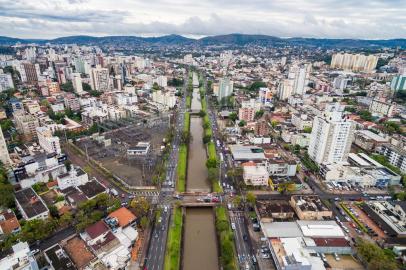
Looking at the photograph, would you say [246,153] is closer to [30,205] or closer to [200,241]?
[200,241]

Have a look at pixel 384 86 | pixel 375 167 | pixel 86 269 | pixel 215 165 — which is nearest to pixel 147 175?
pixel 215 165

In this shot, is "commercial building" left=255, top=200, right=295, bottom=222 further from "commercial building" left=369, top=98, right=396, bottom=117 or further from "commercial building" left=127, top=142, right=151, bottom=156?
"commercial building" left=369, top=98, right=396, bottom=117

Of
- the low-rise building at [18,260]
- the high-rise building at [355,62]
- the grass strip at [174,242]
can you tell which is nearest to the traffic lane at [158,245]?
the grass strip at [174,242]

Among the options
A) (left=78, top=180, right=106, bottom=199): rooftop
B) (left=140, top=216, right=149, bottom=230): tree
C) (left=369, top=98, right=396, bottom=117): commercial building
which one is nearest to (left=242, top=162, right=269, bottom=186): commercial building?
(left=140, top=216, right=149, bottom=230): tree

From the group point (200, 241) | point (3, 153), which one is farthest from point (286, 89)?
point (3, 153)

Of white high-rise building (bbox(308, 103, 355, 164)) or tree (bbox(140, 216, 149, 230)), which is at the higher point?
white high-rise building (bbox(308, 103, 355, 164))
